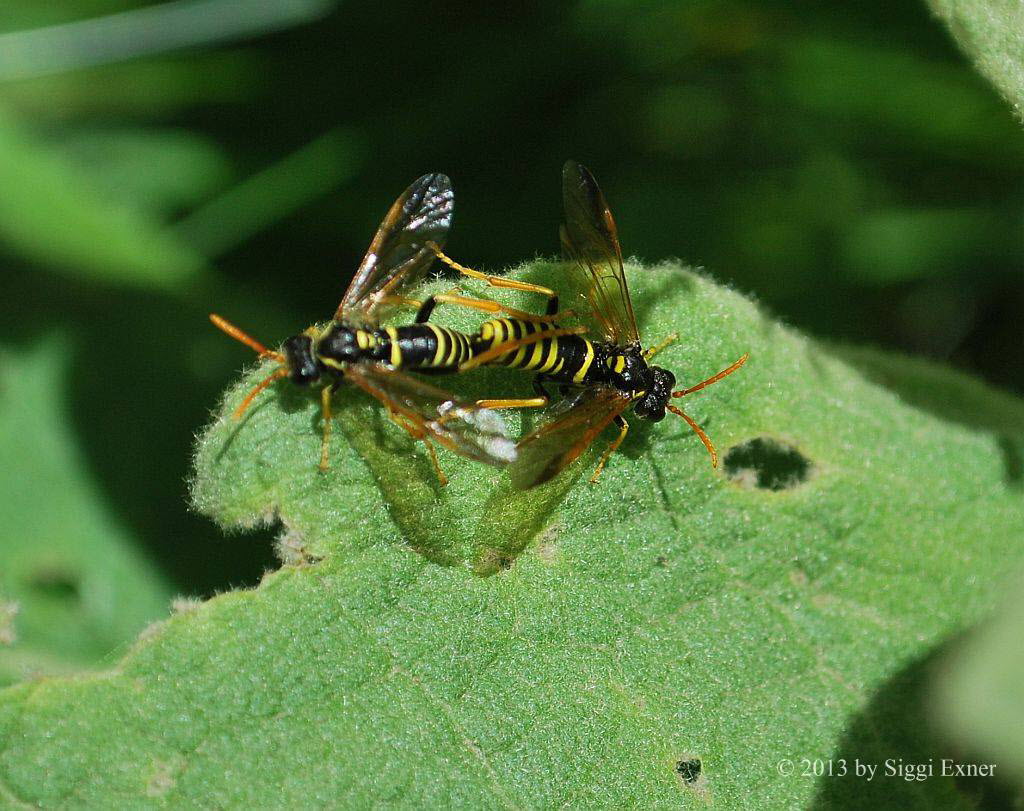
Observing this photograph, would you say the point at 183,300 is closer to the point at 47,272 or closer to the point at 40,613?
the point at 47,272

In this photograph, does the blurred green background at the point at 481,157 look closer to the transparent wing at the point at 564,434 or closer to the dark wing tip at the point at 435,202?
the dark wing tip at the point at 435,202

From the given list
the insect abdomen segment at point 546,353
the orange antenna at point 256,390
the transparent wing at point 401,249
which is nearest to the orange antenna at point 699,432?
the insect abdomen segment at point 546,353

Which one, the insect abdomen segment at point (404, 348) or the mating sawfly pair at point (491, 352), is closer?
Answer: the mating sawfly pair at point (491, 352)

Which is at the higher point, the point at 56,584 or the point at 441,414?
the point at 441,414

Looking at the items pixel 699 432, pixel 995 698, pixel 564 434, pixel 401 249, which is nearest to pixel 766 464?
pixel 699 432

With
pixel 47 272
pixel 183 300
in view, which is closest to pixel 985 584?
pixel 183 300

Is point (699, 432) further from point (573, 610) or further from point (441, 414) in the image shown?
point (441, 414)
